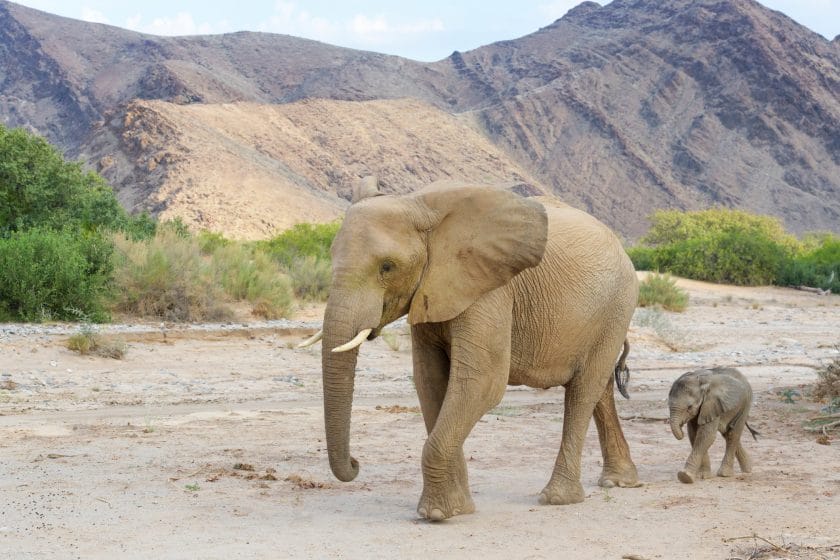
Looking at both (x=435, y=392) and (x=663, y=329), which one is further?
(x=663, y=329)

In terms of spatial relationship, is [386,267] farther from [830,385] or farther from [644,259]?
[644,259]

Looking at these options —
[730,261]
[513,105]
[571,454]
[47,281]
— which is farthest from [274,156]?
[571,454]

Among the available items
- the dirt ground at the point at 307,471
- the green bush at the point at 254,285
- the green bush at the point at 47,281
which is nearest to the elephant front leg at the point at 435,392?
the dirt ground at the point at 307,471

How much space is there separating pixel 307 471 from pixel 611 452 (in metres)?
2.38

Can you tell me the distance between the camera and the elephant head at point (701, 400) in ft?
26.5

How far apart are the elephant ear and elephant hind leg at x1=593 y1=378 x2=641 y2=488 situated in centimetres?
195

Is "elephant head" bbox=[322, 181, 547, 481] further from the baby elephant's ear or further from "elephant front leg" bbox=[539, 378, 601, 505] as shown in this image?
the baby elephant's ear

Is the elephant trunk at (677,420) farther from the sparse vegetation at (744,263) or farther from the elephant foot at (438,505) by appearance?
the sparse vegetation at (744,263)

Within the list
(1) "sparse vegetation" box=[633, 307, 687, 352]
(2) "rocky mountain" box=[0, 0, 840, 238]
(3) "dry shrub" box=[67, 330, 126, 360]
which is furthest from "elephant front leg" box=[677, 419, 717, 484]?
(2) "rocky mountain" box=[0, 0, 840, 238]

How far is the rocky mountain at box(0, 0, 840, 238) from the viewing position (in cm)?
7231

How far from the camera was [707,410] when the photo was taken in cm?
811

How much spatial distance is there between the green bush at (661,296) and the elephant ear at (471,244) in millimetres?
21186

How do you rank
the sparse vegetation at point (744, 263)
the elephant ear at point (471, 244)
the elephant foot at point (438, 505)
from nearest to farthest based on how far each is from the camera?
1. the elephant ear at point (471, 244)
2. the elephant foot at point (438, 505)
3. the sparse vegetation at point (744, 263)

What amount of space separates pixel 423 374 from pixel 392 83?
82.5 meters
